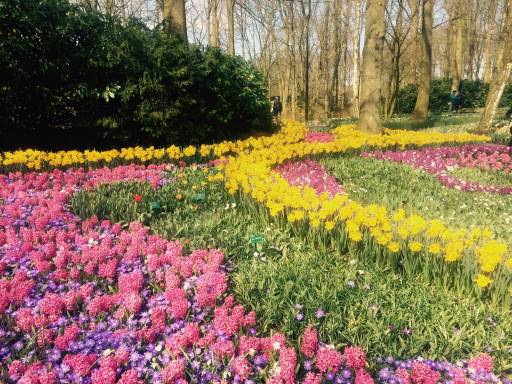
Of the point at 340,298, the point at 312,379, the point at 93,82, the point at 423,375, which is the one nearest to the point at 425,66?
the point at 93,82

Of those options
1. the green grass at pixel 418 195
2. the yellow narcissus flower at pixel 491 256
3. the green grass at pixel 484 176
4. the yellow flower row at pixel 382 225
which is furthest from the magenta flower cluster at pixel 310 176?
the yellow narcissus flower at pixel 491 256

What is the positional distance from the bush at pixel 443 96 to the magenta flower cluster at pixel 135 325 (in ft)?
93.1

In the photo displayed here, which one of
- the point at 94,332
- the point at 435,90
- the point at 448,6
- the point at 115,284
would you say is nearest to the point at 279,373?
the point at 94,332

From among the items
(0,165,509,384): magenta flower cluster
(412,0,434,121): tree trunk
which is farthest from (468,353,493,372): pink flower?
(412,0,434,121): tree trunk

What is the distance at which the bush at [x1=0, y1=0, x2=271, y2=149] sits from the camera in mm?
6664

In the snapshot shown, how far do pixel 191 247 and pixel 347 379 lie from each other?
1764 millimetres

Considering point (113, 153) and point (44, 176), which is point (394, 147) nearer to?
point (113, 153)

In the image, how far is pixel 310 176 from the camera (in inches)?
243

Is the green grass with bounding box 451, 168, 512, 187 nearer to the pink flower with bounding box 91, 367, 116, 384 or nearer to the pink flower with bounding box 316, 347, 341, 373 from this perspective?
the pink flower with bounding box 316, 347, 341, 373

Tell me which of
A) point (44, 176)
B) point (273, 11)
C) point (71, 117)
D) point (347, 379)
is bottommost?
point (347, 379)

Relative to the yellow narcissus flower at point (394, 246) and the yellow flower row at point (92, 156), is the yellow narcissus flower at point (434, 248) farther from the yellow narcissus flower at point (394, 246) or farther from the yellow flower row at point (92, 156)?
the yellow flower row at point (92, 156)

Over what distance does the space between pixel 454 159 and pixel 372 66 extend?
3.97 m

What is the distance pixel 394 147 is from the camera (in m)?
8.77

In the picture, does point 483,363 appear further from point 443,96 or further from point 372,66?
point 443,96
